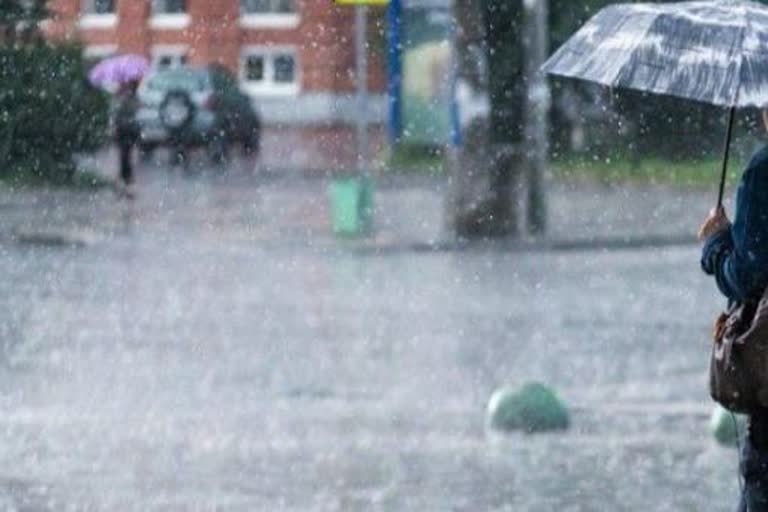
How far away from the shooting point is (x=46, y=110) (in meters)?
35.2

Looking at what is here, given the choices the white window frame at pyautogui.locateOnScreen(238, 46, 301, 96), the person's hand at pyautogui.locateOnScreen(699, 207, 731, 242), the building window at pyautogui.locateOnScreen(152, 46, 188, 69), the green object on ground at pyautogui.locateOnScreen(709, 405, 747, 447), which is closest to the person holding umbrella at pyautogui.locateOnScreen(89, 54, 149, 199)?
the building window at pyautogui.locateOnScreen(152, 46, 188, 69)

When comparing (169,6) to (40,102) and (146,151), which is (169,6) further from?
(40,102)

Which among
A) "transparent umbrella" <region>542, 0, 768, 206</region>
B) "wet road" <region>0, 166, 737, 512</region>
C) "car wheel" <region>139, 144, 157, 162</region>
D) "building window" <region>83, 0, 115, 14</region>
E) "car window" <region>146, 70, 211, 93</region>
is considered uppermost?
"transparent umbrella" <region>542, 0, 768, 206</region>

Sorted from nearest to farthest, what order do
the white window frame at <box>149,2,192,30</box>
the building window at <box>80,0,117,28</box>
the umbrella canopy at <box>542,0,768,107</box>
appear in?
1. the umbrella canopy at <box>542,0,768,107</box>
2. the building window at <box>80,0,117,28</box>
3. the white window frame at <box>149,2,192,30</box>

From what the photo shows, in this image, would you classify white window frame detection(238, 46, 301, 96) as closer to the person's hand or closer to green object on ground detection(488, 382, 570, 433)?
green object on ground detection(488, 382, 570, 433)

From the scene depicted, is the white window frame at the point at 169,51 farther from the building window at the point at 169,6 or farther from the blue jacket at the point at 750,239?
the blue jacket at the point at 750,239

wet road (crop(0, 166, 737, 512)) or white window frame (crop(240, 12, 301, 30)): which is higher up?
wet road (crop(0, 166, 737, 512))

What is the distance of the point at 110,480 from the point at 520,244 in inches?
678

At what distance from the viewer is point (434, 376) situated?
15.1 m

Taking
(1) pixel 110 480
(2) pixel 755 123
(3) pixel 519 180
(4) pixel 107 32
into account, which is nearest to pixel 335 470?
(1) pixel 110 480

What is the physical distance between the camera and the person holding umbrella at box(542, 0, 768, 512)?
689 centimetres

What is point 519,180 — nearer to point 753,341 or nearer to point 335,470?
point 335,470

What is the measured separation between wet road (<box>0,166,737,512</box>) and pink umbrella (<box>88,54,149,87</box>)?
10.3 m

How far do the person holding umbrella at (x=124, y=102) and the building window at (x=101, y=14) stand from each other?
14264 mm
